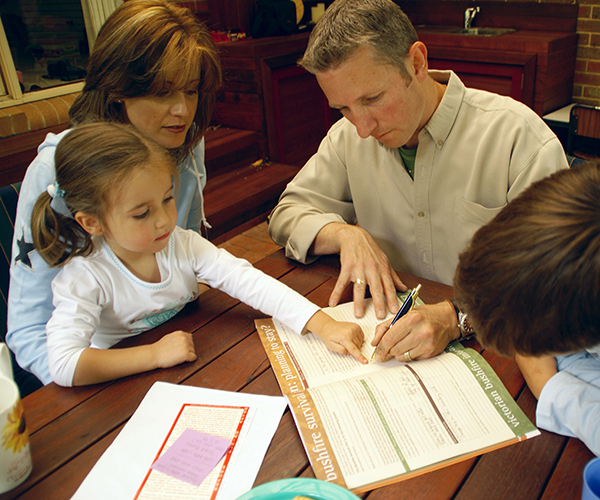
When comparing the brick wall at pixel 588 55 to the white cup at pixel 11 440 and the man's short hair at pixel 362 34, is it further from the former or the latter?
the white cup at pixel 11 440

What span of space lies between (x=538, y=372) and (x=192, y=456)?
651 millimetres

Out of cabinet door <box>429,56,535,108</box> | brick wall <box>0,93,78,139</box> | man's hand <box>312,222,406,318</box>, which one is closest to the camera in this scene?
man's hand <box>312,222,406,318</box>

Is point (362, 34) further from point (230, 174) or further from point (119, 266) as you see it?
point (230, 174)

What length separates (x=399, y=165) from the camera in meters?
1.56

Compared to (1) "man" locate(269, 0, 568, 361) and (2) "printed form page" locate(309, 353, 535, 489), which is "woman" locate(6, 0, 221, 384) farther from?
(2) "printed form page" locate(309, 353, 535, 489)

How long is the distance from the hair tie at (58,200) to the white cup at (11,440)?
1.50 ft

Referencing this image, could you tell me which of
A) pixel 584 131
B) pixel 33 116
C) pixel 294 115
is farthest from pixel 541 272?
pixel 294 115

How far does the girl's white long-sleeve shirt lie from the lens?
1133 millimetres

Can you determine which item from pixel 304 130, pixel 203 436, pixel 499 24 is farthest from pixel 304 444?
pixel 499 24

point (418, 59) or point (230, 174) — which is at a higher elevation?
point (418, 59)

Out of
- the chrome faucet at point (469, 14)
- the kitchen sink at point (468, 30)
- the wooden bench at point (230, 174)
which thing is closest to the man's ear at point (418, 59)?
the wooden bench at point (230, 174)

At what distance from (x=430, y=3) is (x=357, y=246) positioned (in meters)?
3.79

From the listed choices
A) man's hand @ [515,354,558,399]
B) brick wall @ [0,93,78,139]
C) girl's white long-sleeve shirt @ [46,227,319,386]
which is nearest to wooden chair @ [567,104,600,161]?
man's hand @ [515,354,558,399]

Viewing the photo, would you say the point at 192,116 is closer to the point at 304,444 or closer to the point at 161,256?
the point at 161,256
